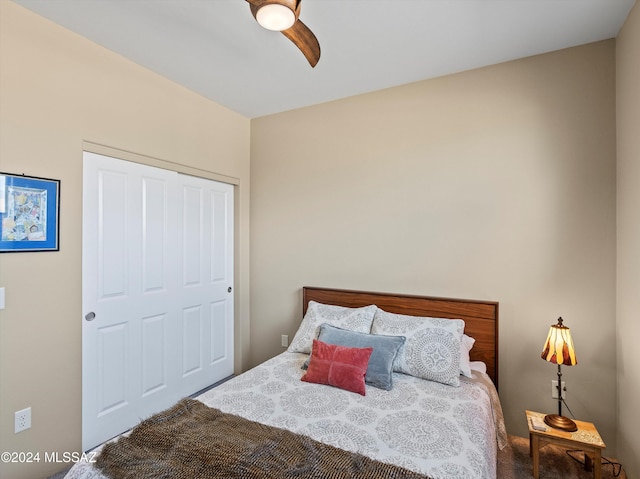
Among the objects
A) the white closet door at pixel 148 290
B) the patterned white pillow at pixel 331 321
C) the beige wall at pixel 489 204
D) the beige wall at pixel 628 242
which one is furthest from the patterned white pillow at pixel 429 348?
the white closet door at pixel 148 290

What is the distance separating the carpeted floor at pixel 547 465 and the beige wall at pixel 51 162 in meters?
2.69

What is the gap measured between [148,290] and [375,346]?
1.77m

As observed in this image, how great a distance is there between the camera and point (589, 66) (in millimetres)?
2172

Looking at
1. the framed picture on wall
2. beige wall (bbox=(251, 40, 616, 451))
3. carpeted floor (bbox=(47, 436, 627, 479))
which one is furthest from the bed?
the framed picture on wall

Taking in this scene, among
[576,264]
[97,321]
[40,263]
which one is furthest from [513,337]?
[40,263]

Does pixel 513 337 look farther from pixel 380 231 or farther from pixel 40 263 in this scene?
pixel 40 263

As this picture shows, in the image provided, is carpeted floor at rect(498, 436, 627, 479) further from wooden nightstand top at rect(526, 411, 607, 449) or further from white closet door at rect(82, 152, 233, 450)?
white closet door at rect(82, 152, 233, 450)

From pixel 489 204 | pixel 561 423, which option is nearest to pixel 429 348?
pixel 561 423

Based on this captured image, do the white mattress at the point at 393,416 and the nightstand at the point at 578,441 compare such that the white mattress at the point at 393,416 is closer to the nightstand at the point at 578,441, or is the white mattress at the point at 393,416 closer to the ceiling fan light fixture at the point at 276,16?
the nightstand at the point at 578,441

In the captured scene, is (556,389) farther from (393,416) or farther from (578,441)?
(393,416)

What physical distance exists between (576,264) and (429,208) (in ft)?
3.32

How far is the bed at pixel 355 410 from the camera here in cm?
127

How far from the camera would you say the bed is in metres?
1.27

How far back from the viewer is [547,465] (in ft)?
6.70
